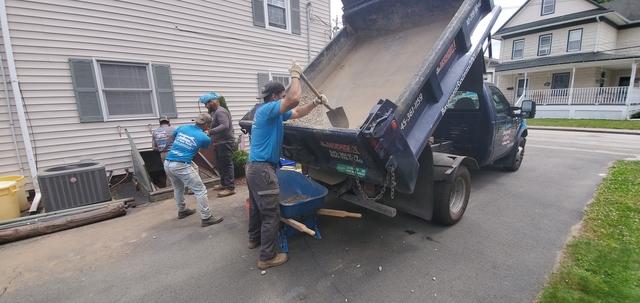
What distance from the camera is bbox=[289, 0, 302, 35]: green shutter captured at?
904 cm

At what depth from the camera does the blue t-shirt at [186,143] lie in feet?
13.3

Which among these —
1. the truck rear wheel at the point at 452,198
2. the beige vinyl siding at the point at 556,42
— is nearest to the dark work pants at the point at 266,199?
the truck rear wheel at the point at 452,198

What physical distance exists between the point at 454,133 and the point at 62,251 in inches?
233

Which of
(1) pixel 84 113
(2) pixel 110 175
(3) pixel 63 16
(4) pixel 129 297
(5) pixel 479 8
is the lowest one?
(4) pixel 129 297

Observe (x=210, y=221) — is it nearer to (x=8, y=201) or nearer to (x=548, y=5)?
(x=8, y=201)

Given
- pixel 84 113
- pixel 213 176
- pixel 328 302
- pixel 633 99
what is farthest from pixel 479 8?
pixel 633 99

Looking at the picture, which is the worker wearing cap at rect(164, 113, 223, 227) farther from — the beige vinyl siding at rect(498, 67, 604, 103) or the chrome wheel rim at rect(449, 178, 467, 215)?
the beige vinyl siding at rect(498, 67, 604, 103)

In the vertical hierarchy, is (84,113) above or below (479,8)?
below

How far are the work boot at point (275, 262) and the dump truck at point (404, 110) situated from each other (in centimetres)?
104

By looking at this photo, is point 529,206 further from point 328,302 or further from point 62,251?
point 62,251

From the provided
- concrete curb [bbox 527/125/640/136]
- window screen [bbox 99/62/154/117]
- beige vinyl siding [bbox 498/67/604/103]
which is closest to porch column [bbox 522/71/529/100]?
beige vinyl siding [bbox 498/67/604/103]

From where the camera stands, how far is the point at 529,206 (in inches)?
175

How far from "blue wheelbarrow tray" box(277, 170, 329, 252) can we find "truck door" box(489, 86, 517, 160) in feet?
11.0

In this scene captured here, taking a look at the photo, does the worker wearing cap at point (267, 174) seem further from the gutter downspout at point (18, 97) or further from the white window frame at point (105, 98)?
the white window frame at point (105, 98)
